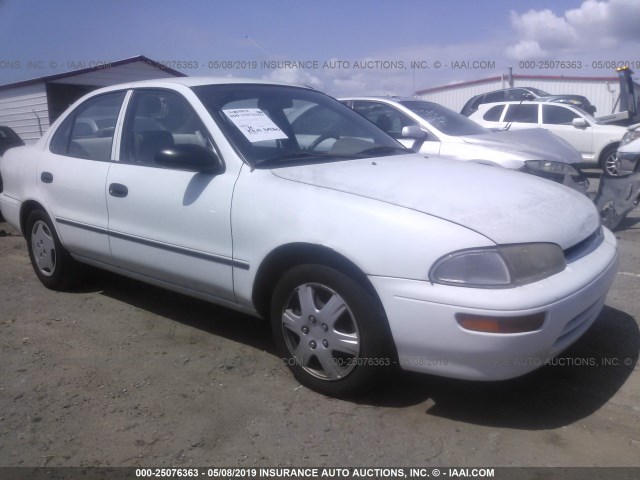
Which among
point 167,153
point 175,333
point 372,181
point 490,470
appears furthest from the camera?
point 175,333

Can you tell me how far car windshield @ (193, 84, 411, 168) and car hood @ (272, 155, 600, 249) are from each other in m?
0.23

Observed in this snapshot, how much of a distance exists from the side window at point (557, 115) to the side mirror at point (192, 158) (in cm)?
1134

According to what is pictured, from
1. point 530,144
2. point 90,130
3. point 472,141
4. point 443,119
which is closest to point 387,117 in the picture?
point 443,119

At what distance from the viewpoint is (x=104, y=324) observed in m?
4.51

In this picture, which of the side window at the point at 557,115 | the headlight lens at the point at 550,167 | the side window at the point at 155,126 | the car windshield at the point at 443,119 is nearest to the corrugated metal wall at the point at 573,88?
the side window at the point at 557,115

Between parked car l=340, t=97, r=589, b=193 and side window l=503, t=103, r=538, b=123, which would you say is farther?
side window l=503, t=103, r=538, b=123

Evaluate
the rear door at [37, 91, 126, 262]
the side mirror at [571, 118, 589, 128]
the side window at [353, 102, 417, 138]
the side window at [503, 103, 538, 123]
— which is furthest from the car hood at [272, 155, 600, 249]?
the side window at [503, 103, 538, 123]

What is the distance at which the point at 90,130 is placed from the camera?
15.8ft

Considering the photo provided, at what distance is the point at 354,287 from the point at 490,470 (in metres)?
0.97

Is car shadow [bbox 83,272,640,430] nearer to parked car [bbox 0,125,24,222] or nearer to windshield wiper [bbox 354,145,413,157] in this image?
windshield wiper [bbox 354,145,413,157]

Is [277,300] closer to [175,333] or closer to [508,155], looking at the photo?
[175,333]

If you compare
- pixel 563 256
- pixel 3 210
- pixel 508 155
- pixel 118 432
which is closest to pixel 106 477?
pixel 118 432

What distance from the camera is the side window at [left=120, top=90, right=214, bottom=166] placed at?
13.3ft

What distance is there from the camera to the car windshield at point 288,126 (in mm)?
3764
